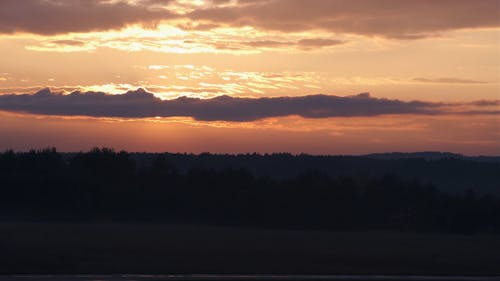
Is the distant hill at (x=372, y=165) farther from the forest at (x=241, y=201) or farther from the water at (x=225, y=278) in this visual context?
the water at (x=225, y=278)

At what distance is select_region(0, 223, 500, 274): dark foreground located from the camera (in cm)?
2527

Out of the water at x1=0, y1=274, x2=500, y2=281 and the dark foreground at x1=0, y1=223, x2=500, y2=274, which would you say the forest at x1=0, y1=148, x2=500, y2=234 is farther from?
the water at x1=0, y1=274, x2=500, y2=281

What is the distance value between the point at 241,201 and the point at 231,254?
24.7 metres

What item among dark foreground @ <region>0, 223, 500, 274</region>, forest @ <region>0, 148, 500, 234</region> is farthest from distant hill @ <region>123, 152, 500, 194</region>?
dark foreground @ <region>0, 223, 500, 274</region>

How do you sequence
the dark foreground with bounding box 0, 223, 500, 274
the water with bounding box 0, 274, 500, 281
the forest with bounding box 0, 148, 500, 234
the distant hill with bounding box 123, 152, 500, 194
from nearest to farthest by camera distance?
the water with bounding box 0, 274, 500, 281 < the dark foreground with bounding box 0, 223, 500, 274 < the forest with bounding box 0, 148, 500, 234 < the distant hill with bounding box 123, 152, 500, 194

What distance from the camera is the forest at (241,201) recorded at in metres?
52.0

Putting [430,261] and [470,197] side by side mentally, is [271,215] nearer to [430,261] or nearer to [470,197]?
[470,197]

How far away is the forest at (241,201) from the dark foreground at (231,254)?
39.7ft

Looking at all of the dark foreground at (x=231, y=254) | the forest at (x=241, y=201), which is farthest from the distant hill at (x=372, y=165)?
the dark foreground at (x=231, y=254)

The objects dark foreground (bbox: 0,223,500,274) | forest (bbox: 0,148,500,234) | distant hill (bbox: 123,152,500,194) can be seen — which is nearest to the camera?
dark foreground (bbox: 0,223,500,274)

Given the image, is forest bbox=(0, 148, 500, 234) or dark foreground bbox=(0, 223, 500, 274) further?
forest bbox=(0, 148, 500, 234)

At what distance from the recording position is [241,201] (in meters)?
54.0

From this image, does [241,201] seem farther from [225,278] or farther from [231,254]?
[225,278]

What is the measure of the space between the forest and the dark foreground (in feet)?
39.7
